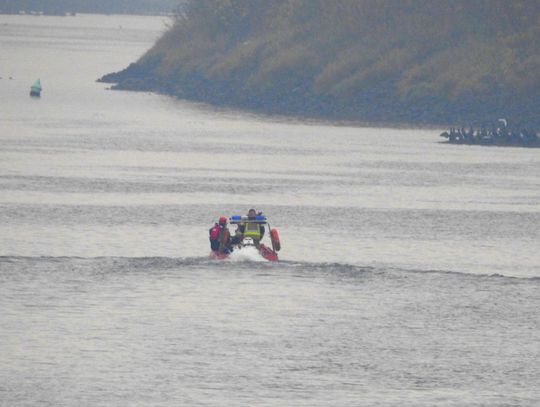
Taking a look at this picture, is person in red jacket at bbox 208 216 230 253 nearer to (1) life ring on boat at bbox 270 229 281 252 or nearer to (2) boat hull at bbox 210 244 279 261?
(2) boat hull at bbox 210 244 279 261

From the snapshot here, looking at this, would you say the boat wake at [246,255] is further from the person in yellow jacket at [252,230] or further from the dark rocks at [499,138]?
the dark rocks at [499,138]

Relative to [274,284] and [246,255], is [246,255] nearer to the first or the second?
[246,255]

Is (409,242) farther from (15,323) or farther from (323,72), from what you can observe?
(323,72)

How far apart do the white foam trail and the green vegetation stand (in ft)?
229

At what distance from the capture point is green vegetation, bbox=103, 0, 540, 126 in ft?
411

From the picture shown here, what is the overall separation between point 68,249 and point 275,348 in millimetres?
16636

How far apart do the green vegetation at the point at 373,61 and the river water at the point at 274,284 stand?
3260cm

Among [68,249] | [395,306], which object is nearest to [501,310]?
[395,306]

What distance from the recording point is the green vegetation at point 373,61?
411ft

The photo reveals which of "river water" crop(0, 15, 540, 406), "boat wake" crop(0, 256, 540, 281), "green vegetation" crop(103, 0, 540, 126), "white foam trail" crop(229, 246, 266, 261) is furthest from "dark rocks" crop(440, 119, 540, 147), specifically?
"white foam trail" crop(229, 246, 266, 261)

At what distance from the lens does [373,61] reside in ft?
449

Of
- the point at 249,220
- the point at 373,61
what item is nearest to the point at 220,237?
the point at 249,220

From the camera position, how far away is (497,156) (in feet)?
319

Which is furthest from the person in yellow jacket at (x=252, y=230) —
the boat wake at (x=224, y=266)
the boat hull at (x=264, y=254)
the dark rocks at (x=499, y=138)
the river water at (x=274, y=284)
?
the dark rocks at (x=499, y=138)
